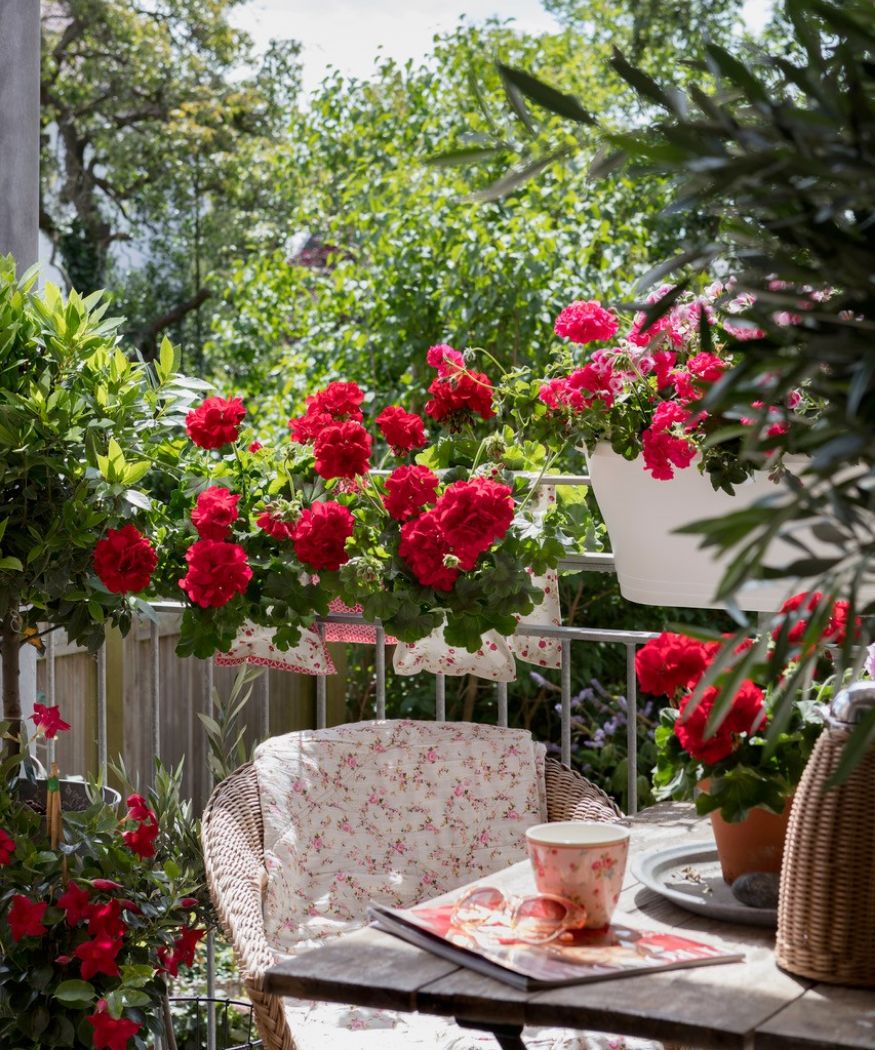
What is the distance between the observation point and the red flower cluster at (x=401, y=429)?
2055 millimetres

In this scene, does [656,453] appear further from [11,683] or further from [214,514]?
[11,683]

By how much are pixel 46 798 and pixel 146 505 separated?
0.53 metres

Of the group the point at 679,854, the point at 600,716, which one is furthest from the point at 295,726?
the point at 679,854

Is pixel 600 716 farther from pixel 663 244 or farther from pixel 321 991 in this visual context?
pixel 321 991

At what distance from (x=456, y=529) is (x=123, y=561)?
0.51 meters

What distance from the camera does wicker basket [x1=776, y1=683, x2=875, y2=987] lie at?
1094 mm

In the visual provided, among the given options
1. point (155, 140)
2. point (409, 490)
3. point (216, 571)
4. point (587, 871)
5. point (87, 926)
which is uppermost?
point (155, 140)

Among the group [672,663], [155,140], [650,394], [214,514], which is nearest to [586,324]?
[650,394]

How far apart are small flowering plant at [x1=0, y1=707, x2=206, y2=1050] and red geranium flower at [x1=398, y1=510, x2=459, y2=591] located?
1.92 feet

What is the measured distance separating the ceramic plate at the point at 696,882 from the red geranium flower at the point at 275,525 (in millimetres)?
864

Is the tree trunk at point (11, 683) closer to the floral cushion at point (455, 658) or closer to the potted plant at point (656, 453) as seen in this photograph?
the floral cushion at point (455, 658)

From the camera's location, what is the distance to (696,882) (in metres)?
1.36

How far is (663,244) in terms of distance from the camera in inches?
259

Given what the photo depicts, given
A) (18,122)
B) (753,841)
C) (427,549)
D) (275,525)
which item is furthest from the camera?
(18,122)
